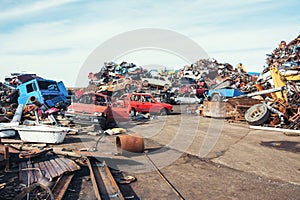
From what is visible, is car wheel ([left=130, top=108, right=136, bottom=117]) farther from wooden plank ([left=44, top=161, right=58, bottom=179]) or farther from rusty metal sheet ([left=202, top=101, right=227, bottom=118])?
wooden plank ([left=44, top=161, right=58, bottom=179])

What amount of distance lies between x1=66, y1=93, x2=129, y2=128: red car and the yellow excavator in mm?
6227

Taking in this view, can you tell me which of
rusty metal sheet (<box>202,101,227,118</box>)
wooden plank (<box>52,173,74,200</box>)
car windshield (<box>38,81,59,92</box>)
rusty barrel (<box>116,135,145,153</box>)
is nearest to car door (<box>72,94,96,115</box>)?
rusty barrel (<box>116,135,145,153</box>)

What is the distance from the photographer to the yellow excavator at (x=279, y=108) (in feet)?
38.4

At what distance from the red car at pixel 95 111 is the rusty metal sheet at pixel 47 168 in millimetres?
4153

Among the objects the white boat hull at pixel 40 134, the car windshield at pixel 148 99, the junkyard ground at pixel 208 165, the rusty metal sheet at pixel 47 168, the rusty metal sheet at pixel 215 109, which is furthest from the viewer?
the car windshield at pixel 148 99

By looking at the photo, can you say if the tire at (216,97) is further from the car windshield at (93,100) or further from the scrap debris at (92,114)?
the car windshield at (93,100)

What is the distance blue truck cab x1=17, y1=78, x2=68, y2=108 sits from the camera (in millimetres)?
14500

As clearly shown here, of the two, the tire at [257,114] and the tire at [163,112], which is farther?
the tire at [163,112]

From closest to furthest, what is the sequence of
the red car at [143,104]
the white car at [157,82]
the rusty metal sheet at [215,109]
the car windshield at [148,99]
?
the rusty metal sheet at [215,109]
the red car at [143,104]
the car windshield at [148,99]
the white car at [157,82]

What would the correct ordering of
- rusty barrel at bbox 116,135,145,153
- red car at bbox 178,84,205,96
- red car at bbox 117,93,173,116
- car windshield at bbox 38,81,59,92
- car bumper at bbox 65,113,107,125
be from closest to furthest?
rusty barrel at bbox 116,135,145,153 → car bumper at bbox 65,113,107,125 → car windshield at bbox 38,81,59,92 → red car at bbox 117,93,173,116 → red car at bbox 178,84,205,96

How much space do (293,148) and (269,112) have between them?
3.95 meters

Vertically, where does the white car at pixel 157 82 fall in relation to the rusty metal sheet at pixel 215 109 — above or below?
above

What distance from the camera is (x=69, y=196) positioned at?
4.91 m

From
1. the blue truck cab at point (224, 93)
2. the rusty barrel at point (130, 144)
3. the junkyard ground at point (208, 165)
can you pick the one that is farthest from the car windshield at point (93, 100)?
the blue truck cab at point (224, 93)
